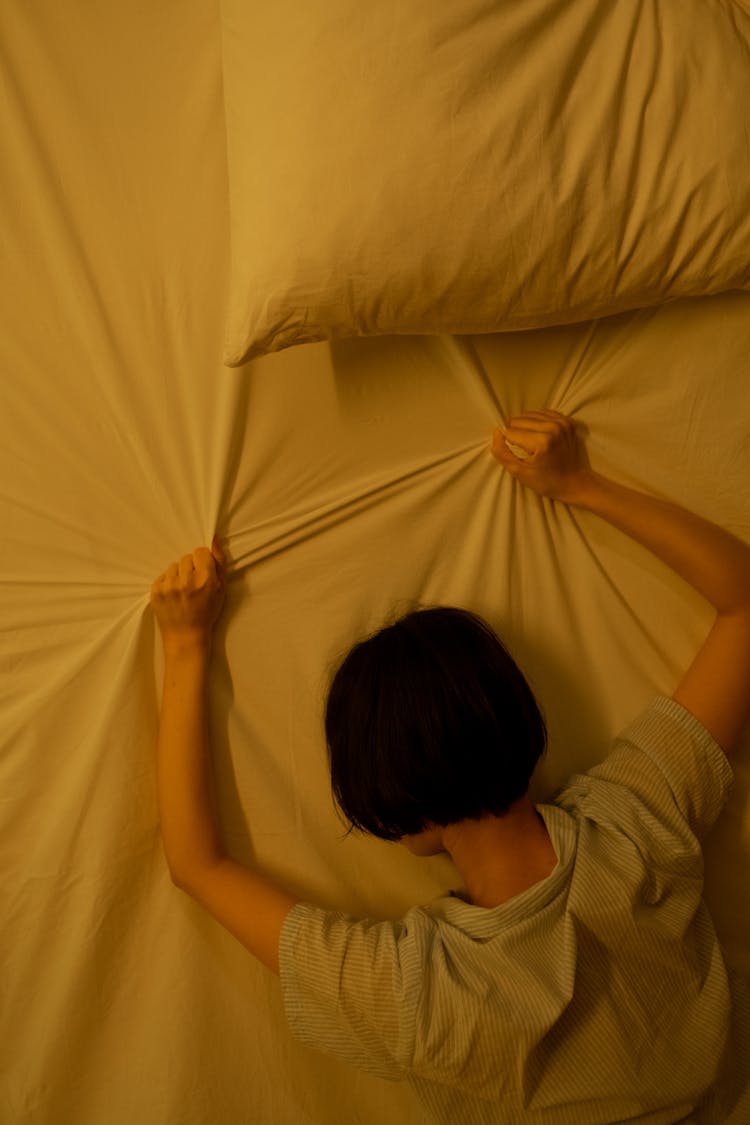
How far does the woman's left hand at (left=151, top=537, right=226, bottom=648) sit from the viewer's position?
80cm

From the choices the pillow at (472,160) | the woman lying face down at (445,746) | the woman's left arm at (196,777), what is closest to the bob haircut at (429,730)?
the woman lying face down at (445,746)

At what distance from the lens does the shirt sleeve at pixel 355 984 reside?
2.32 ft

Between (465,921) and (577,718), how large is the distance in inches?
9.6

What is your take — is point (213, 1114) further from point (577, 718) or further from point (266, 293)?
point (266, 293)

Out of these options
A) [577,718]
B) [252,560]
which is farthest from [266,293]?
[577,718]

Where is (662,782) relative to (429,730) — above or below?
below

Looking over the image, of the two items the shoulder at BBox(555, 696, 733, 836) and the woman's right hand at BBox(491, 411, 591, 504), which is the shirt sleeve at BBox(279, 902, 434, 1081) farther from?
the woman's right hand at BBox(491, 411, 591, 504)

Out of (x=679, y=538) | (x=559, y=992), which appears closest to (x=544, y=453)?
(x=679, y=538)

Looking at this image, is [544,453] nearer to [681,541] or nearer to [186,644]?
[681,541]

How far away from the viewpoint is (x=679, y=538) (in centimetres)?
87

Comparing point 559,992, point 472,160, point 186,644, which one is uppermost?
point 472,160

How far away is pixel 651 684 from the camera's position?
2.96ft

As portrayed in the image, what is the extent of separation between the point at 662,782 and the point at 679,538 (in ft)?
0.80

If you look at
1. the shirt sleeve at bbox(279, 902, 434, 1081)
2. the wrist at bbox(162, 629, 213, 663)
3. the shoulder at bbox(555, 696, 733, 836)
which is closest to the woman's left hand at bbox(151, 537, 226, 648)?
the wrist at bbox(162, 629, 213, 663)
